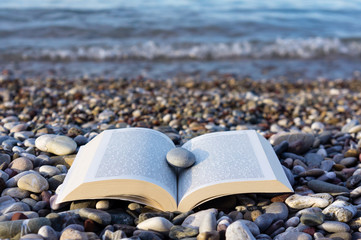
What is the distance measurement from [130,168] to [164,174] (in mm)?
149

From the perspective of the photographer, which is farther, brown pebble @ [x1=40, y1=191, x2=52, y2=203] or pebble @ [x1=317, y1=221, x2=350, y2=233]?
brown pebble @ [x1=40, y1=191, x2=52, y2=203]

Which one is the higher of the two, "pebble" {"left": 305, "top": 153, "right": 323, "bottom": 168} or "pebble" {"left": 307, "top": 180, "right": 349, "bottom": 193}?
"pebble" {"left": 307, "top": 180, "right": 349, "bottom": 193}

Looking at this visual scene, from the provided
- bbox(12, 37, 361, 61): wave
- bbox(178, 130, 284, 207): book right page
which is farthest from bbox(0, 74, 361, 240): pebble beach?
bbox(12, 37, 361, 61): wave

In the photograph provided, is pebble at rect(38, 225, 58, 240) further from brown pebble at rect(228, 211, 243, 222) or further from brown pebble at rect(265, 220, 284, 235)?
brown pebble at rect(265, 220, 284, 235)

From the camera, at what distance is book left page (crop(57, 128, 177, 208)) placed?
1.43 meters

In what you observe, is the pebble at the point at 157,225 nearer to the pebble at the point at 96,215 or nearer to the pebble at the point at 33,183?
the pebble at the point at 96,215

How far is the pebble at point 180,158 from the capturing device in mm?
A: 1624

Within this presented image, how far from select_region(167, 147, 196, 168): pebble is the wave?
14.9 ft

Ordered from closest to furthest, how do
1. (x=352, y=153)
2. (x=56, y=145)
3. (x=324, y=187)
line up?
1. (x=324, y=187)
2. (x=56, y=145)
3. (x=352, y=153)

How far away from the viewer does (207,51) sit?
6262 millimetres

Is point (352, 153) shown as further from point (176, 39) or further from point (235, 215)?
point (176, 39)

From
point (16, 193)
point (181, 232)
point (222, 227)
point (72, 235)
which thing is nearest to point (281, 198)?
point (222, 227)

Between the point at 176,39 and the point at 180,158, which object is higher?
the point at 180,158

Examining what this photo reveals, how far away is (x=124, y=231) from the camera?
1.36 metres
